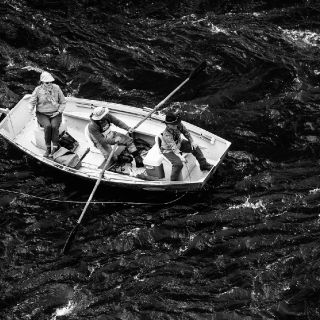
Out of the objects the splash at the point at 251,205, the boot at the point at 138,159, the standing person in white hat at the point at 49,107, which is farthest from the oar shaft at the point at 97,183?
the splash at the point at 251,205

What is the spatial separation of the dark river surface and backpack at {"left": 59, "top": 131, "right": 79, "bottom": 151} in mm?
981

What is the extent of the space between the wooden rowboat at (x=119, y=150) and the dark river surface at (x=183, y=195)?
647 mm

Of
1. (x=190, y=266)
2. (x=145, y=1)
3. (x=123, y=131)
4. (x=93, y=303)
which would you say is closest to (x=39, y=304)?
(x=93, y=303)

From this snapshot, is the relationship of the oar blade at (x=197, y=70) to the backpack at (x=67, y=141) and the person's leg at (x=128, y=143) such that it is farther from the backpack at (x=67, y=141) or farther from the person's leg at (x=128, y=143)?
the backpack at (x=67, y=141)

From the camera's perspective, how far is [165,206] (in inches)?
602

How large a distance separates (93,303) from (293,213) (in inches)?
216

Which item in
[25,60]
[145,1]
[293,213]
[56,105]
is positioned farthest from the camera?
[145,1]

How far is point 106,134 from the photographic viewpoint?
1525cm

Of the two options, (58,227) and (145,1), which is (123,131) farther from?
(145,1)

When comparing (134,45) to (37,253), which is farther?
(134,45)

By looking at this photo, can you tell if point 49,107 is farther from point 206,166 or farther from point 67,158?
point 206,166

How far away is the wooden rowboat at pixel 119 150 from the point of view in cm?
1492

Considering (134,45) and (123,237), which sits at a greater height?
(134,45)

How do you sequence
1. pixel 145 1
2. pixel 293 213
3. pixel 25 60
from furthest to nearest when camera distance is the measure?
pixel 145 1
pixel 25 60
pixel 293 213
